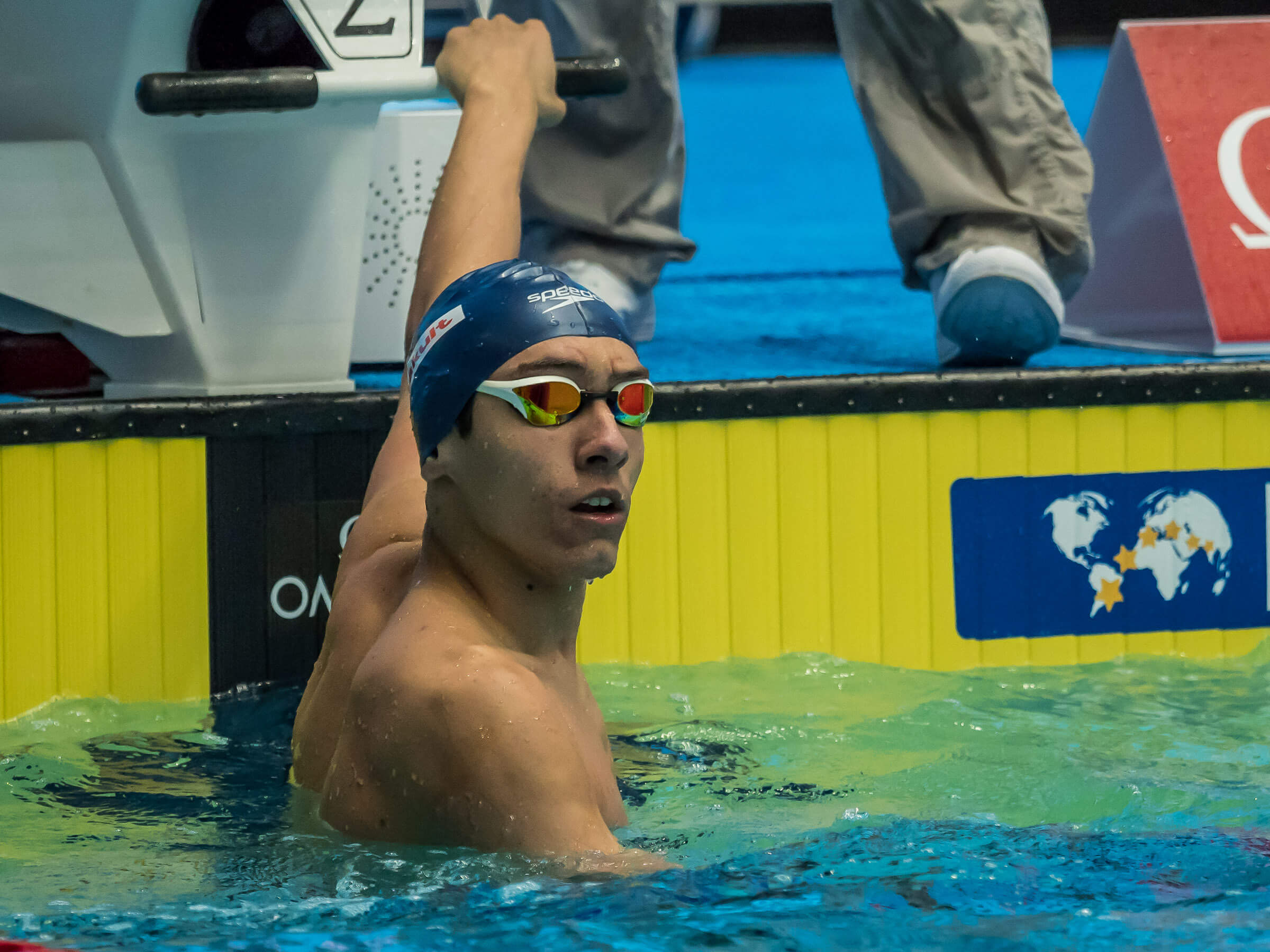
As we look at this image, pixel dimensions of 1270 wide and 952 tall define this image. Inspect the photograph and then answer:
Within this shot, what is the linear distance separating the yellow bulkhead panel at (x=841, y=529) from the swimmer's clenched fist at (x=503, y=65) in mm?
570

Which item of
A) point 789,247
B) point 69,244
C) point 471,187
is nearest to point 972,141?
point 471,187

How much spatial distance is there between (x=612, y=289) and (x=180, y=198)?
2.66 feet

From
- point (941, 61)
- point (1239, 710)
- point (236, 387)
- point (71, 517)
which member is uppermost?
point (941, 61)

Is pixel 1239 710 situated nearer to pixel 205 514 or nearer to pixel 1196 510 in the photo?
pixel 1196 510

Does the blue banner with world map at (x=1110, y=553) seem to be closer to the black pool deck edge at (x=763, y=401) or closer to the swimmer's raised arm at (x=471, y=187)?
the black pool deck edge at (x=763, y=401)

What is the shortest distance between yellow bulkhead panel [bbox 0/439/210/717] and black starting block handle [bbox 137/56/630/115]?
1.66 feet

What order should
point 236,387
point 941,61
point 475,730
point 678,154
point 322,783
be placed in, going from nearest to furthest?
point 475,730 < point 322,783 < point 236,387 < point 941,61 < point 678,154

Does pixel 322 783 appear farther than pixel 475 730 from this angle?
Yes

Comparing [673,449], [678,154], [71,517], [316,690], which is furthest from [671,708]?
[678,154]

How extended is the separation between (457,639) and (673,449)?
1146 mm

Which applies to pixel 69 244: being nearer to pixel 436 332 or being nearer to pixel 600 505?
pixel 436 332

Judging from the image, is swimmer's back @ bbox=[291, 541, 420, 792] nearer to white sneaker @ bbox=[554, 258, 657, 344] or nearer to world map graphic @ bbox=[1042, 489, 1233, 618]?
white sneaker @ bbox=[554, 258, 657, 344]

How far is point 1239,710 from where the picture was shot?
7.72 feet

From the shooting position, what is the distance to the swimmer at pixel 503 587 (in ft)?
4.55
